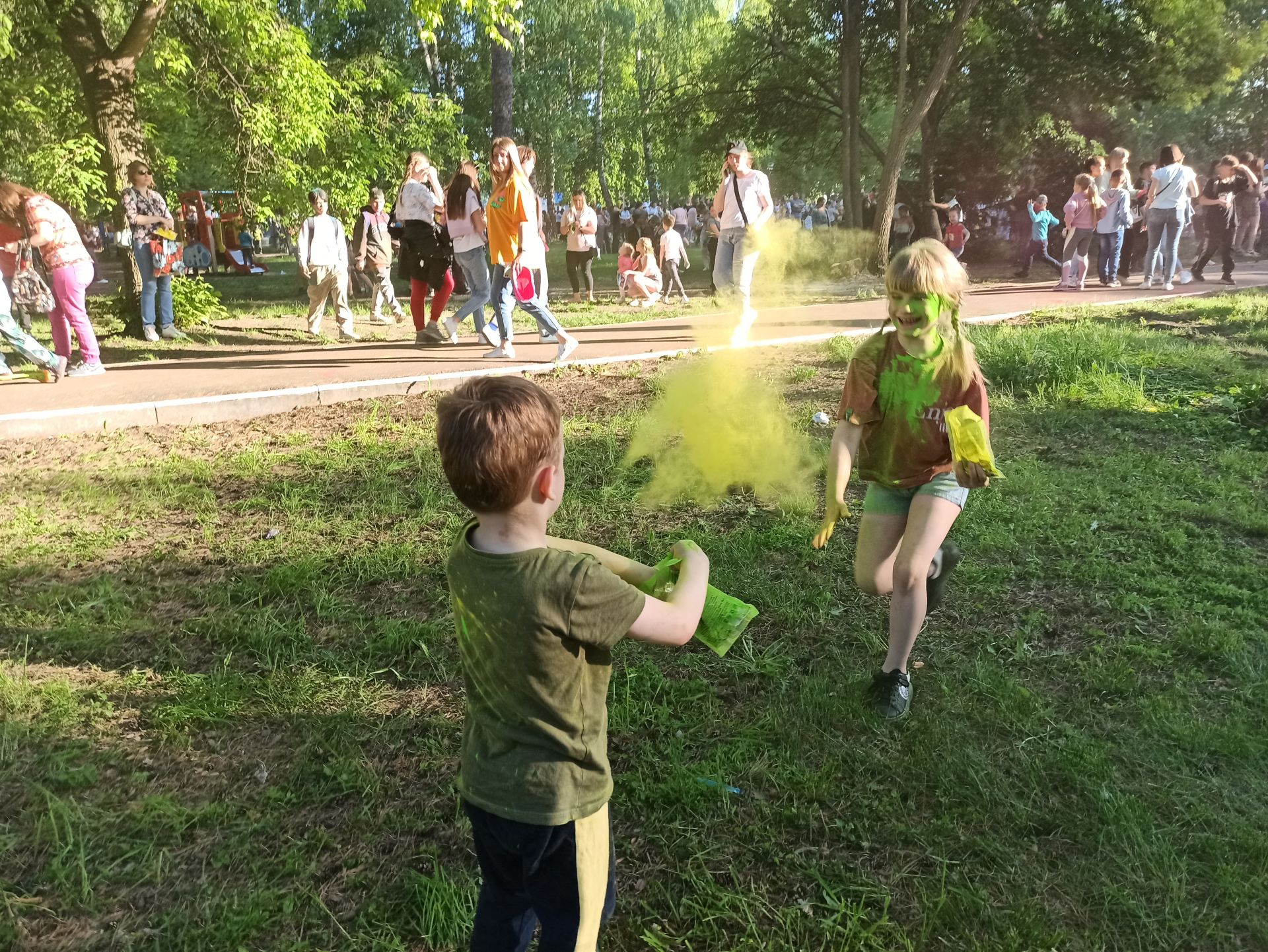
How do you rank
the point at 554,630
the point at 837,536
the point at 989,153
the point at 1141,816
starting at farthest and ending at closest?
the point at 989,153
the point at 837,536
the point at 1141,816
the point at 554,630

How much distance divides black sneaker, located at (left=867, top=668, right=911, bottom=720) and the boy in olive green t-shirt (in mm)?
1472

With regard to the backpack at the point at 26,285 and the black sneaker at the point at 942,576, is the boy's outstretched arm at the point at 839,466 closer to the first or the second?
the black sneaker at the point at 942,576

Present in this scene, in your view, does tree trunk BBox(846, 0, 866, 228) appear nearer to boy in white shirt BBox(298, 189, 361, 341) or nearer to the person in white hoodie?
the person in white hoodie

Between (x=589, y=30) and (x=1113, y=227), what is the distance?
93.2 feet

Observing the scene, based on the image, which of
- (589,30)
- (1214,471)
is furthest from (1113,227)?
(589,30)

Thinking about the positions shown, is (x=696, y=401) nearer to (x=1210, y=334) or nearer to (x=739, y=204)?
(x=739, y=204)

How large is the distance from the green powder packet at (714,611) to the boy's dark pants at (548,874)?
17.2 inches

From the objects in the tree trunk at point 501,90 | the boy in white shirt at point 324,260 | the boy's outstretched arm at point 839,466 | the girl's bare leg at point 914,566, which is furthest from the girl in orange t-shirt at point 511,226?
the tree trunk at point 501,90

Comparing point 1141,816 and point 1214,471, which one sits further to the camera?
point 1214,471

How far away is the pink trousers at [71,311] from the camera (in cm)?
788

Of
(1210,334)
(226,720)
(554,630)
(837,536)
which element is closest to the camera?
(554,630)

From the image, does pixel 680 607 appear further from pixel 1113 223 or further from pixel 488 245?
pixel 1113 223

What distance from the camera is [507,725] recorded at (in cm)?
163

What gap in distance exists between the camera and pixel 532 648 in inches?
61.5
